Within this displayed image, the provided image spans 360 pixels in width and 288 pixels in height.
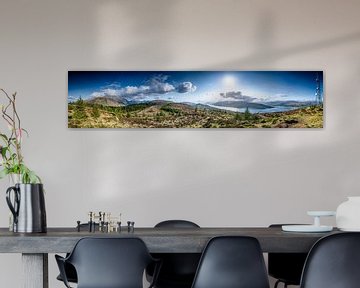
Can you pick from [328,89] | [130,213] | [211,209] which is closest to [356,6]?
[328,89]

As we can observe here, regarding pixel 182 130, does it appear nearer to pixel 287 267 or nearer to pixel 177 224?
pixel 177 224

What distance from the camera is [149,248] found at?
3479 mm

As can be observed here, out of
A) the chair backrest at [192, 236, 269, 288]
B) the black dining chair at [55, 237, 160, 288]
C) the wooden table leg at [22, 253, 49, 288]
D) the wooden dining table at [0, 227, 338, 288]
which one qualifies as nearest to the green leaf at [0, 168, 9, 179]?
the wooden dining table at [0, 227, 338, 288]

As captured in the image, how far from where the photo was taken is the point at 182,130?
5.79m

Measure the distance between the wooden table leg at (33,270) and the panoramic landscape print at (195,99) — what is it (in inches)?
91.8

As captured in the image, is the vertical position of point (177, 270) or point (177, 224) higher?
point (177, 224)

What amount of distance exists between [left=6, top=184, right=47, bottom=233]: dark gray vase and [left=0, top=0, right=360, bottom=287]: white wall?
199cm

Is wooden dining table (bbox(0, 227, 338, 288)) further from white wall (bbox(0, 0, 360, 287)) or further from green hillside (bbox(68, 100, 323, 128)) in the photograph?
green hillside (bbox(68, 100, 323, 128))

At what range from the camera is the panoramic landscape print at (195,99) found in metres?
5.76

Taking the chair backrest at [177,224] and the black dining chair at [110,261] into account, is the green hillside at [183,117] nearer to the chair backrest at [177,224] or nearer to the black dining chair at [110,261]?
the chair backrest at [177,224]

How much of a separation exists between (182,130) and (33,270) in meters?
2.49

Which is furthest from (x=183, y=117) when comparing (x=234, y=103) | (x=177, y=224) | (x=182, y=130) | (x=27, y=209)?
(x=27, y=209)

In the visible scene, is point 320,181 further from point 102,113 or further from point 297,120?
point 102,113

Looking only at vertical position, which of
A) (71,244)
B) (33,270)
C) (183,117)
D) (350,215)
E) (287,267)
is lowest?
(287,267)
